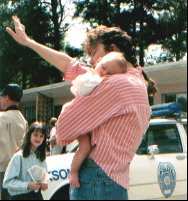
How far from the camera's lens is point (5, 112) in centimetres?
304

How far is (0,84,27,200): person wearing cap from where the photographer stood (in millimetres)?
3014

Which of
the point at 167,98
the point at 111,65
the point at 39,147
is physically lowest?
the point at 39,147

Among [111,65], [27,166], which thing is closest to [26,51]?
[27,166]

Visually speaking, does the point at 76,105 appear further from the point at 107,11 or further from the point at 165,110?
the point at 165,110

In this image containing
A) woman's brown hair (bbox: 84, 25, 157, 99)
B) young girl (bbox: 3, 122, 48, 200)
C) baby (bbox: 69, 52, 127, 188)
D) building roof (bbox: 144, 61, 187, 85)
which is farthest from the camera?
young girl (bbox: 3, 122, 48, 200)

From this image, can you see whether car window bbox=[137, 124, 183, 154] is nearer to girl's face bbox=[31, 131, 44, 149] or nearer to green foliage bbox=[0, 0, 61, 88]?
girl's face bbox=[31, 131, 44, 149]

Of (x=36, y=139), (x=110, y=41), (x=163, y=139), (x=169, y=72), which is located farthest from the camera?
(x=163, y=139)

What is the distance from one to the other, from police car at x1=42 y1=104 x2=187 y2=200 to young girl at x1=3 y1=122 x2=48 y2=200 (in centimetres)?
124

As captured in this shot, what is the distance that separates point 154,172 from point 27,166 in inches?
73.4

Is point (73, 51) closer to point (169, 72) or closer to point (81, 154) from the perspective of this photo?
point (169, 72)

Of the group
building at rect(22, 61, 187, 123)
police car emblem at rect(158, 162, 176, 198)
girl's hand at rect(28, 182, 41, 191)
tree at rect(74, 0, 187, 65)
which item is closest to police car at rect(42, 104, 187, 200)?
police car emblem at rect(158, 162, 176, 198)

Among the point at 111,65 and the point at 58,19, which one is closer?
the point at 111,65

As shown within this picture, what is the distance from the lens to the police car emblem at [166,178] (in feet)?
15.3

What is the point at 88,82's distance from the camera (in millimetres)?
1485
